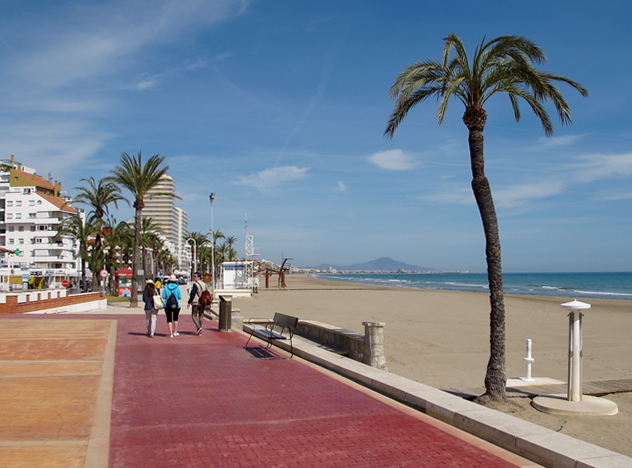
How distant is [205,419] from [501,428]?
325cm

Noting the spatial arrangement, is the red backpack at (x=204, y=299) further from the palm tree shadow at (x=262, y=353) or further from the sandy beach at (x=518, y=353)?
the sandy beach at (x=518, y=353)

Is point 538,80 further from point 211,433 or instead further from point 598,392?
point 211,433

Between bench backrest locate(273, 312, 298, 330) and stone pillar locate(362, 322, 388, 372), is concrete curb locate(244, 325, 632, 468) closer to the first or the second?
stone pillar locate(362, 322, 388, 372)

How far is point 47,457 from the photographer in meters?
4.97

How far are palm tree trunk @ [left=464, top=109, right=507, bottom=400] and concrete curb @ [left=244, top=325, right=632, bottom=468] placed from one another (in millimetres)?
1533

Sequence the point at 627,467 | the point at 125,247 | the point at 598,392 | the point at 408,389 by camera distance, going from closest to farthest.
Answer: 1. the point at 627,467
2. the point at 408,389
3. the point at 598,392
4. the point at 125,247

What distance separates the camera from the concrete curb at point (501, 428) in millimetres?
4770

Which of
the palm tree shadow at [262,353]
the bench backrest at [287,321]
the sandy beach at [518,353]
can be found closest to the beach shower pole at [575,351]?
the sandy beach at [518,353]

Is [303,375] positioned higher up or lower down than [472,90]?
lower down

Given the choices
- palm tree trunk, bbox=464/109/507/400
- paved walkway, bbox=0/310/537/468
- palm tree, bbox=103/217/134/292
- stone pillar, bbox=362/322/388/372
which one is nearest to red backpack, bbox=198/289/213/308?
paved walkway, bbox=0/310/537/468

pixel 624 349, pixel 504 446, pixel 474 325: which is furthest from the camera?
pixel 474 325

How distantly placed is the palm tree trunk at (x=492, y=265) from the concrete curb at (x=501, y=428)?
1533 millimetres

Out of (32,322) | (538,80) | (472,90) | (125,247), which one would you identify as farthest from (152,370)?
(125,247)

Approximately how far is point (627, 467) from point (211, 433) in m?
3.87
